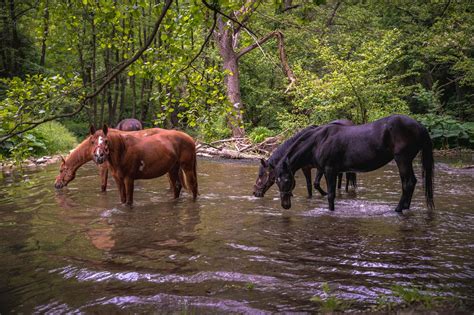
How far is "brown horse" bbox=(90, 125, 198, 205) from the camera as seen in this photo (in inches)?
320

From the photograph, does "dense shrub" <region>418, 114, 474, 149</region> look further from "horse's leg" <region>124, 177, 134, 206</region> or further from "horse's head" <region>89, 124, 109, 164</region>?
"horse's head" <region>89, 124, 109, 164</region>

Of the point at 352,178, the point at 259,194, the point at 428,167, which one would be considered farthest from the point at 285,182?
the point at 352,178

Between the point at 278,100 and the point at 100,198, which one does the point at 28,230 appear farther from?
the point at 278,100

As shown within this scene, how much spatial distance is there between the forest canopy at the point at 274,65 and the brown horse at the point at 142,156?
0.85m

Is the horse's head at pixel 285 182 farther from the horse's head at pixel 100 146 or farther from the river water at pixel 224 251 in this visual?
the horse's head at pixel 100 146

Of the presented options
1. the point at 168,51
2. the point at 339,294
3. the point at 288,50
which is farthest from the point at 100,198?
the point at 288,50

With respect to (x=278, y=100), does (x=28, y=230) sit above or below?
below

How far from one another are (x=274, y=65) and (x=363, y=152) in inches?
555

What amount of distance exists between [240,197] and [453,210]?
4.23 m

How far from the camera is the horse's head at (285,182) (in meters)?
8.06

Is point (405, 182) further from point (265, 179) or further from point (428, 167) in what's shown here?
point (265, 179)

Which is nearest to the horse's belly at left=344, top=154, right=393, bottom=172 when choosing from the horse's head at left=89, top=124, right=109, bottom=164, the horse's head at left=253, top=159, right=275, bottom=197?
the horse's head at left=253, top=159, right=275, bottom=197

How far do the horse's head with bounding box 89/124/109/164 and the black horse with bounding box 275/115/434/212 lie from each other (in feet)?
10.4

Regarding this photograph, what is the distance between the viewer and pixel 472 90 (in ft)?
70.9
